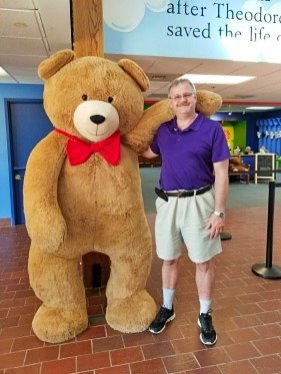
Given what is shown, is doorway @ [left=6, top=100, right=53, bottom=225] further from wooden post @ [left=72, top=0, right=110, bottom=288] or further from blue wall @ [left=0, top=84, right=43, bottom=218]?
wooden post @ [left=72, top=0, right=110, bottom=288]

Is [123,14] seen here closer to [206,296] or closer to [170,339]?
[206,296]

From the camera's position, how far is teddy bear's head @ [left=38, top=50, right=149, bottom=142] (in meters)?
1.86

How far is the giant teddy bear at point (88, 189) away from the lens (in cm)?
188

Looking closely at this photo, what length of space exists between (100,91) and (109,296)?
1.39 m

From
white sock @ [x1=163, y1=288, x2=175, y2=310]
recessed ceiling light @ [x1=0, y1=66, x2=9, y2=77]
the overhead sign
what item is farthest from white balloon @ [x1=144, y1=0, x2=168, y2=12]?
white sock @ [x1=163, y1=288, x2=175, y2=310]

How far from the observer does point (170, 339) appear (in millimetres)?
2199

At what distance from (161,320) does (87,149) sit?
4.21 feet

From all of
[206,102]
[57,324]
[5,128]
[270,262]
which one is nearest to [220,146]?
[206,102]

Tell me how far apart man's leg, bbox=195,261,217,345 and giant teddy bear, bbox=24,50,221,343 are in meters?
0.36

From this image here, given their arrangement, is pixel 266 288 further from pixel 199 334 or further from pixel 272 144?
pixel 272 144

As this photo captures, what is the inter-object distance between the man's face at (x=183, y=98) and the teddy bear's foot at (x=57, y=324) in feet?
4.93

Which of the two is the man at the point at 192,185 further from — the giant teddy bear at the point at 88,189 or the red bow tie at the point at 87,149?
the red bow tie at the point at 87,149

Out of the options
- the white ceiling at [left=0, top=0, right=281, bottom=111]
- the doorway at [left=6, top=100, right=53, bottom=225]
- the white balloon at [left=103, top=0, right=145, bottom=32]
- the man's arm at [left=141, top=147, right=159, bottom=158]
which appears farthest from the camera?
the doorway at [left=6, top=100, right=53, bottom=225]

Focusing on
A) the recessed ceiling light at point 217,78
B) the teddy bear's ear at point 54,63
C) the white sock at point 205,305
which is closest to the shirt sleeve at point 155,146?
the teddy bear's ear at point 54,63
